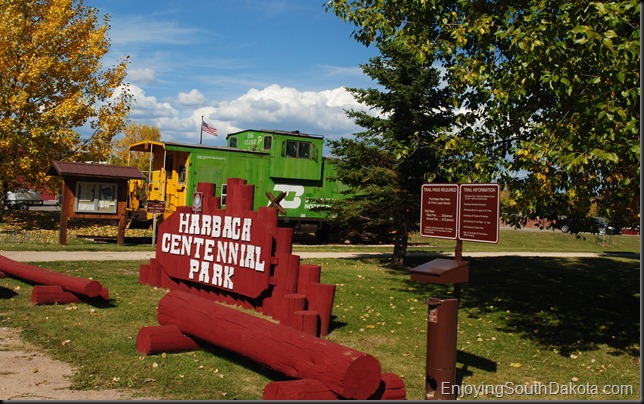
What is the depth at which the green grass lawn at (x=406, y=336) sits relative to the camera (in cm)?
743

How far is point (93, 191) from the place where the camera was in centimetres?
2234

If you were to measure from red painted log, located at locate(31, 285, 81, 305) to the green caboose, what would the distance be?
40.8ft

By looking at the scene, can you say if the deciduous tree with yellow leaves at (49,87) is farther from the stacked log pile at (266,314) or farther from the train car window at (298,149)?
the stacked log pile at (266,314)

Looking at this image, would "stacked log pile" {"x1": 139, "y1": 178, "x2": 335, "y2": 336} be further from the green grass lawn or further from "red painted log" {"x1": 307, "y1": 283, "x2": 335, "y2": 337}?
the green grass lawn

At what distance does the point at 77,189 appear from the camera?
867 inches

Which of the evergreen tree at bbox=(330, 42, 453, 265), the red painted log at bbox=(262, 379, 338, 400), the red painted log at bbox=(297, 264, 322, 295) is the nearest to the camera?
the red painted log at bbox=(262, 379, 338, 400)

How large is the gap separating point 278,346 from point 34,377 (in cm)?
283

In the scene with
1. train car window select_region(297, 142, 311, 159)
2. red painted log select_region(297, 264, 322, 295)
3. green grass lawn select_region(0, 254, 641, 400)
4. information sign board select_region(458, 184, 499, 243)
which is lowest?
green grass lawn select_region(0, 254, 641, 400)

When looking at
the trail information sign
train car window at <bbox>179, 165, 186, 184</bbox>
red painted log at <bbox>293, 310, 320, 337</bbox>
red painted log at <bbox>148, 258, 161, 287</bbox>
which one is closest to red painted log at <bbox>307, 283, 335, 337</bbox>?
red painted log at <bbox>293, 310, 320, 337</bbox>

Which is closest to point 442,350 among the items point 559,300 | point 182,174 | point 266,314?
point 266,314

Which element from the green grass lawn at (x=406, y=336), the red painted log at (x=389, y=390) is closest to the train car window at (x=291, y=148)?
the green grass lawn at (x=406, y=336)

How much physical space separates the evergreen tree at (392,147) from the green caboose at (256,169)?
20.6 ft

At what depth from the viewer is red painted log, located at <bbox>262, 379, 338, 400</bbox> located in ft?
19.1

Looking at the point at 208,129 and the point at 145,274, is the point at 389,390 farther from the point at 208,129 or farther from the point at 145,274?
the point at 208,129
